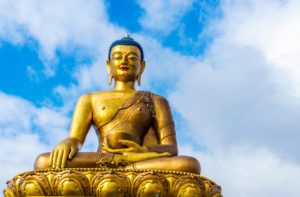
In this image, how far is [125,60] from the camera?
7.97m

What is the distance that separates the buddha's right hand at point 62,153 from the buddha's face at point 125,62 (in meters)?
1.62

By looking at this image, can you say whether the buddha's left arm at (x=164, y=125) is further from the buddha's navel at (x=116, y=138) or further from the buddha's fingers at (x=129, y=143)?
the buddha's navel at (x=116, y=138)

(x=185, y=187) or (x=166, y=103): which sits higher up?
(x=166, y=103)

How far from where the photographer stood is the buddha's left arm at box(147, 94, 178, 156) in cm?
713

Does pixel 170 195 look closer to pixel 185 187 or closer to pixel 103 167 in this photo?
pixel 185 187

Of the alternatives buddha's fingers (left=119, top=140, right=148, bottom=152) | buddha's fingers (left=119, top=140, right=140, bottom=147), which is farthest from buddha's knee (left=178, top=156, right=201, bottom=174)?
buddha's fingers (left=119, top=140, right=140, bottom=147)

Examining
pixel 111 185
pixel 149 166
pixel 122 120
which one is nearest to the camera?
pixel 111 185

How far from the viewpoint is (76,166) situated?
645cm

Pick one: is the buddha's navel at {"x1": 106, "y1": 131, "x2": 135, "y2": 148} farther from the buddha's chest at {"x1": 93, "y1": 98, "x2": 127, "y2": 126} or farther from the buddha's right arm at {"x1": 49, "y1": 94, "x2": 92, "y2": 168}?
the buddha's right arm at {"x1": 49, "y1": 94, "x2": 92, "y2": 168}

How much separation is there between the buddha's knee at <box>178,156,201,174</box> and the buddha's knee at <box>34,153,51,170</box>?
1667mm

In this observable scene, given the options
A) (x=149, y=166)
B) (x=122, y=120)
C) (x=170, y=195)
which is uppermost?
(x=122, y=120)

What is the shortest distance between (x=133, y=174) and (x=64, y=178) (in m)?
0.80

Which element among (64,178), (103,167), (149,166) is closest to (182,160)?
(149,166)

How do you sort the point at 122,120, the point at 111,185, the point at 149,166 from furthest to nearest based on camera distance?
1. the point at 122,120
2. the point at 149,166
3. the point at 111,185
